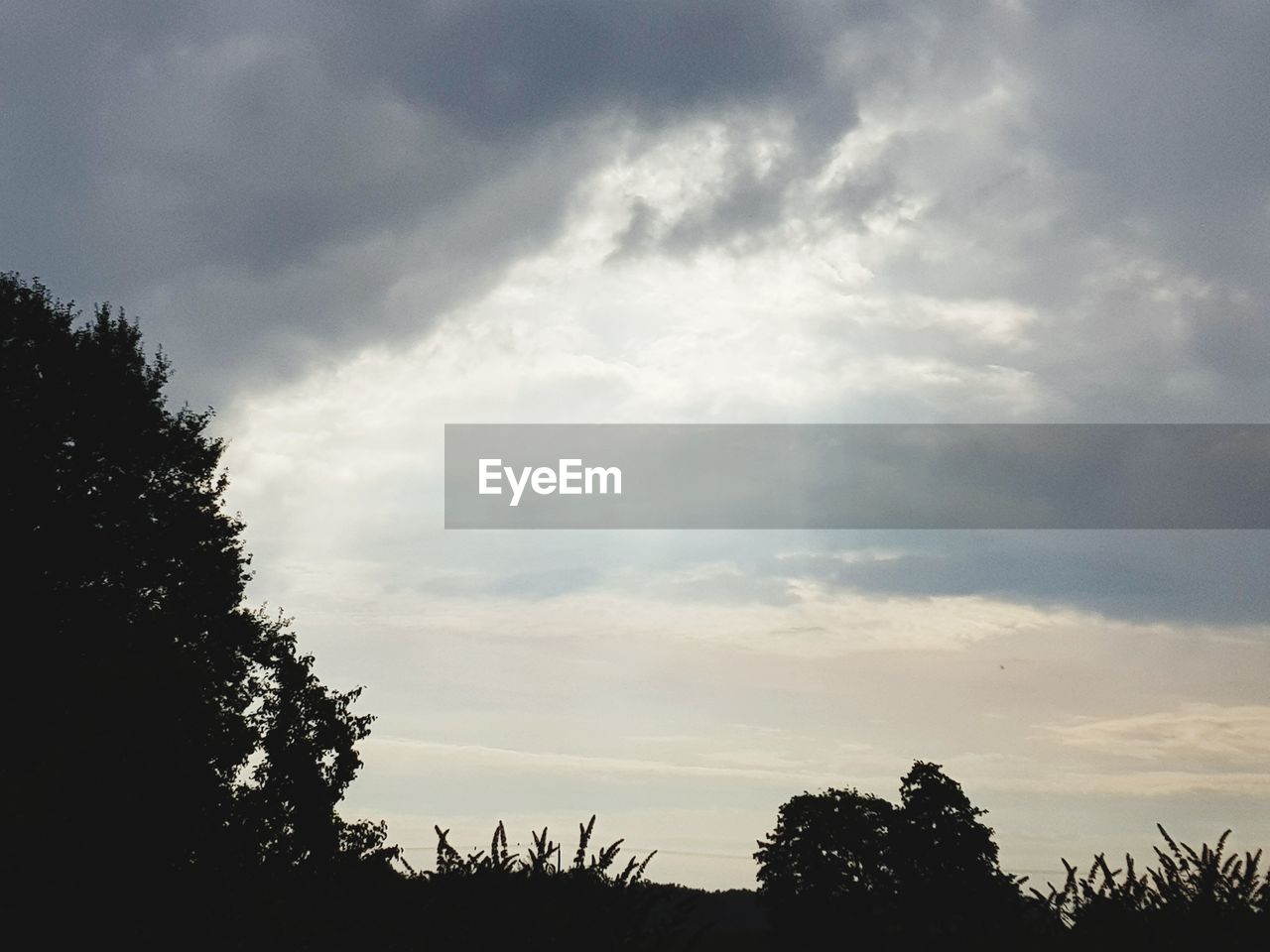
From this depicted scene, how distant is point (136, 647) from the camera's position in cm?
2661

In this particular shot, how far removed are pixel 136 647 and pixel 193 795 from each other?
416 centimetres

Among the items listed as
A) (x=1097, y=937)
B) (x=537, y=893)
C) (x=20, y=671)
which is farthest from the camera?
(x=20, y=671)

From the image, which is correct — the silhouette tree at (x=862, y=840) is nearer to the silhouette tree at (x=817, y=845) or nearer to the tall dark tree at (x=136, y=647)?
the silhouette tree at (x=817, y=845)

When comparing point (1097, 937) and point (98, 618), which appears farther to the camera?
point (98, 618)

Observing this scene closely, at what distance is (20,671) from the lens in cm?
3136

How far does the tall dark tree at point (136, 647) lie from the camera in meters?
24.8

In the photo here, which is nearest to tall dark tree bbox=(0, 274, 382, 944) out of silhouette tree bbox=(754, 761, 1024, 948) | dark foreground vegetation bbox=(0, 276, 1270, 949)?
dark foreground vegetation bbox=(0, 276, 1270, 949)

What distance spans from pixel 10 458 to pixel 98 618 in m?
5.18

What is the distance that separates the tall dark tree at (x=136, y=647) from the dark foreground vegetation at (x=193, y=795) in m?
0.07

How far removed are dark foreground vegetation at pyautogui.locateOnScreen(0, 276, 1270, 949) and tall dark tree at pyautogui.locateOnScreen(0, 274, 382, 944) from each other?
0.21 feet

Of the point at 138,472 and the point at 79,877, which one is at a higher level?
the point at 138,472

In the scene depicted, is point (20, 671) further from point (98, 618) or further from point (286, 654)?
point (286, 654)

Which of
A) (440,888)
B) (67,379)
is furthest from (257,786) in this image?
(440,888)

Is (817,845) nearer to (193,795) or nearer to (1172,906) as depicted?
(193,795)
